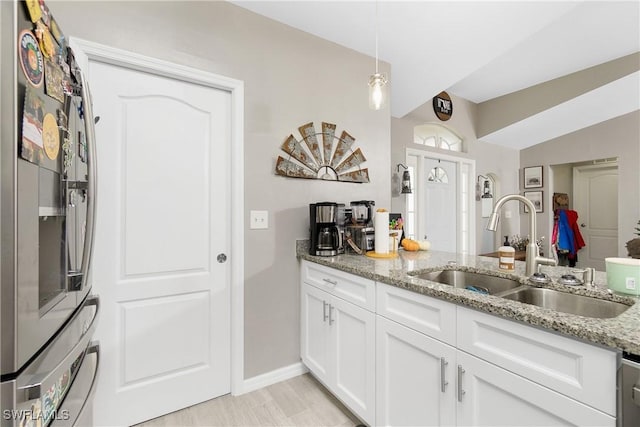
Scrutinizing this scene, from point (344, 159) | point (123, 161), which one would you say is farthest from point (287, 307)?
point (123, 161)

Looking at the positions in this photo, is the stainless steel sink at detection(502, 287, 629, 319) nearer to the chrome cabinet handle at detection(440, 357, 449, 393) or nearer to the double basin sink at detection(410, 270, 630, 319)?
the double basin sink at detection(410, 270, 630, 319)

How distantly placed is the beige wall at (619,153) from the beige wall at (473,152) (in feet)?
1.75

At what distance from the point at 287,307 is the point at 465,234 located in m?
3.33

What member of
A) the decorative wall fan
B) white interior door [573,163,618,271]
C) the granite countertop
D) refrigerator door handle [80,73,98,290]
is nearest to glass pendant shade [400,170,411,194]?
the decorative wall fan

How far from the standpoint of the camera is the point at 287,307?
2.15 meters

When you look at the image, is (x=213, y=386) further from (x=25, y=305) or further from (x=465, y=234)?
(x=465, y=234)

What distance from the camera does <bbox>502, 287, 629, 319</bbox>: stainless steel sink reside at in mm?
1094

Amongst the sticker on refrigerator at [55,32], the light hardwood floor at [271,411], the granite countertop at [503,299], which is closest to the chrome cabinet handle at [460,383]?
the granite countertop at [503,299]

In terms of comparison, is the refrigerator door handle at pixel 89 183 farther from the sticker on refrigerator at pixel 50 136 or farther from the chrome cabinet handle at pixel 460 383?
the chrome cabinet handle at pixel 460 383

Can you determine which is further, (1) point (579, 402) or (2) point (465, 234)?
(2) point (465, 234)

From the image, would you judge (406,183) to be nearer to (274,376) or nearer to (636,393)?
(274,376)

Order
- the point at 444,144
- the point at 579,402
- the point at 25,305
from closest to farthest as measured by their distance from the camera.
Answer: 1. the point at 25,305
2. the point at 579,402
3. the point at 444,144

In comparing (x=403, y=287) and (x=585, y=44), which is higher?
(x=585, y=44)

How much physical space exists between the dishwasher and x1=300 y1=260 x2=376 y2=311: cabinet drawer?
90 centimetres
